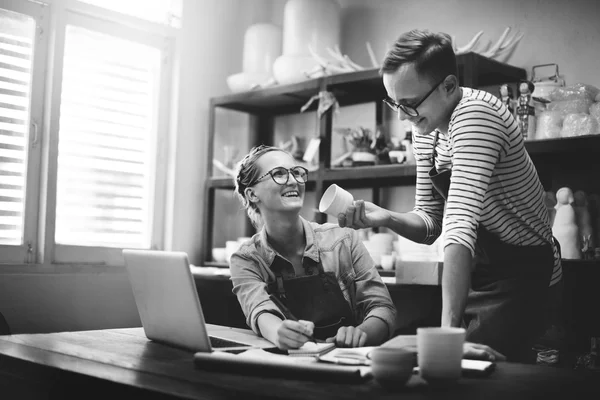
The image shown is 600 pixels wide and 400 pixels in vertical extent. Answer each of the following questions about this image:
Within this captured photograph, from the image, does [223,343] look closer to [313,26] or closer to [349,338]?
[349,338]

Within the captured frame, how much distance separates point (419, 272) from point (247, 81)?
1.83 metres

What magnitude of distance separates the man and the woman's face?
1.35 ft

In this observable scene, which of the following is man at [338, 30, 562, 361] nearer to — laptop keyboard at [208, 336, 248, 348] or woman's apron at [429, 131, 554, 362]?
woman's apron at [429, 131, 554, 362]

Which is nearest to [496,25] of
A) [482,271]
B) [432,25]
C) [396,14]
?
[432,25]

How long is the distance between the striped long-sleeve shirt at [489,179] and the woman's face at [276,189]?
53 centimetres

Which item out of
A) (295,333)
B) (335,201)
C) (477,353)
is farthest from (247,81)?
(477,353)

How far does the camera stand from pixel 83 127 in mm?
3975

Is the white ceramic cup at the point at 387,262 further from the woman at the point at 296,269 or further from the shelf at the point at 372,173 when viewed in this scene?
the woman at the point at 296,269

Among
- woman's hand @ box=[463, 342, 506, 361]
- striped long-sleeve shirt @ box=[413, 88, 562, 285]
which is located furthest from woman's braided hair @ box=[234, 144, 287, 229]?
woman's hand @ box=[463, 342, 506, 361]

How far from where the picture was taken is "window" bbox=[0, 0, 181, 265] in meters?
3.74

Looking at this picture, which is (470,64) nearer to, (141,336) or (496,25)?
(496,25)

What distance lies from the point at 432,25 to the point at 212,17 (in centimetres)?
150

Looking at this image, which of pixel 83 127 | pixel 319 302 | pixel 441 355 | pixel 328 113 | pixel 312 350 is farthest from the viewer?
pixel 83 127

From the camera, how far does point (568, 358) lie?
9.32 feet
